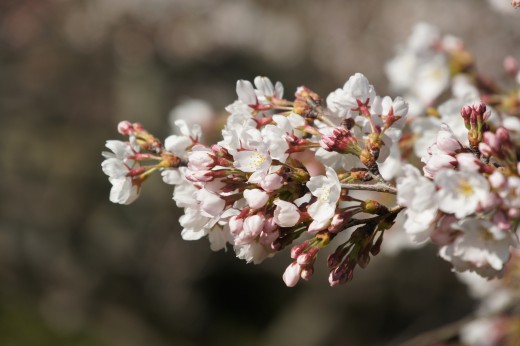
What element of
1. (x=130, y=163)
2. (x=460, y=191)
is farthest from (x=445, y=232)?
(x=130, y=163)

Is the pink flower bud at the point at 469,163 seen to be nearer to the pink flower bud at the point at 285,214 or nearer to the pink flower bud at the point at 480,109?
the pink flower bud at the point at 480,109

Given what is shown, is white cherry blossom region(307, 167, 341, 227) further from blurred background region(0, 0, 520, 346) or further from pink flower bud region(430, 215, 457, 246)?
blurred background region(0, 0, 520, 346)

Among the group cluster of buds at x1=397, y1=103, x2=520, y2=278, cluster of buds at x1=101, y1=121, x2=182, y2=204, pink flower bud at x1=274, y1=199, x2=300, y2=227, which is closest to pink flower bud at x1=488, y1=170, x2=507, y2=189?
cluster of buds at x1=397, y1=103, x2=520, y2=278

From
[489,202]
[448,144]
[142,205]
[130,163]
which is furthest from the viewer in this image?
[142,205]

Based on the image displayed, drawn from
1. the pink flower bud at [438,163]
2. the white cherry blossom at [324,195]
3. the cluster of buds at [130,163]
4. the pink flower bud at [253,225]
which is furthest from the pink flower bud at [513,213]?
the cluster of buds at [130,163]

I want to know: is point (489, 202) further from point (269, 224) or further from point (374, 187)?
point (269, 224)

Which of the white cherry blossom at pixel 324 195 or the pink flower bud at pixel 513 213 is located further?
the white cherry blossom at pixel 324 195
